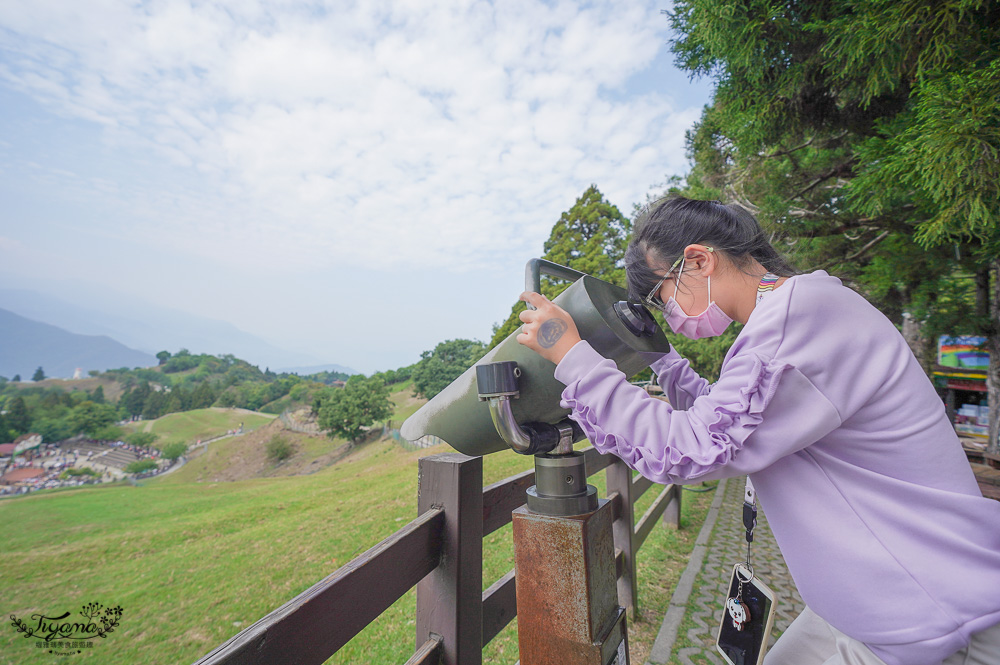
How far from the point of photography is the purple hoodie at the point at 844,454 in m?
0.79

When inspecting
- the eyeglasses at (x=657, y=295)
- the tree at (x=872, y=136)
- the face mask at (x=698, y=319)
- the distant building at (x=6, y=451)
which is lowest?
the distant building at (x=6, y=451)

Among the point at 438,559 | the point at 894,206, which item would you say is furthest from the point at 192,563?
the point at 894,206

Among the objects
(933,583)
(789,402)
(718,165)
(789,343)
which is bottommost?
(933,583)

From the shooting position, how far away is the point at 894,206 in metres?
4.62

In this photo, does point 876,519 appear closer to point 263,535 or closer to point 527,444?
point 527,444

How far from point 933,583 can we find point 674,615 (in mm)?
2999

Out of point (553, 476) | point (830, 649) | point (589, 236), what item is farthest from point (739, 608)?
point (589, 236)

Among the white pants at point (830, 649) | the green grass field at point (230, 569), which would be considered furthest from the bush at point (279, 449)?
the white pants at point (830, 649)

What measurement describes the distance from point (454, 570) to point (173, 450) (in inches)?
2334

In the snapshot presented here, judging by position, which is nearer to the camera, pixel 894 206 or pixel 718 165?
pixel 894 206

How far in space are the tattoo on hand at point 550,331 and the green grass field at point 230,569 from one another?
2776 millimetres

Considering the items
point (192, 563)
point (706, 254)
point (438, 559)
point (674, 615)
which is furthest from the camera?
point (192, 563)

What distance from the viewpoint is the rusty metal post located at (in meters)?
0.99

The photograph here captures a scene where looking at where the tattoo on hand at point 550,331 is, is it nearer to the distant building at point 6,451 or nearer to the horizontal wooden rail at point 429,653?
the horizontal wooden rail at point 429,653
